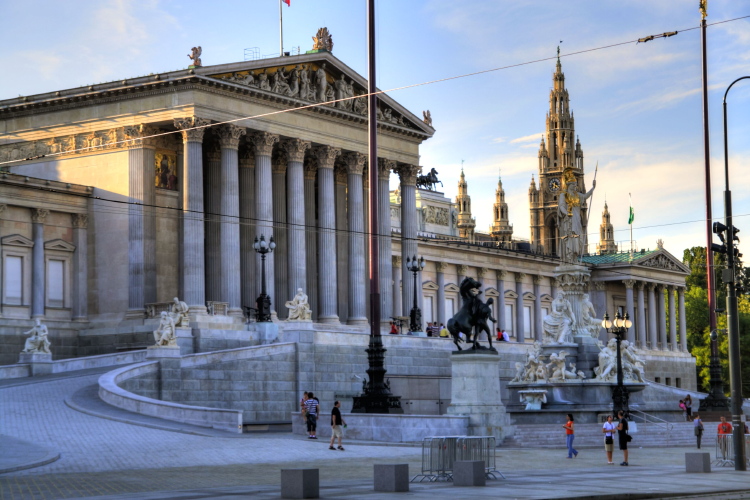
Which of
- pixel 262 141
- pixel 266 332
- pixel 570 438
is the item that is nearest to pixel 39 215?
pixel 262 141

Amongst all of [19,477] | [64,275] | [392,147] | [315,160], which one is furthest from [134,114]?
[19,477]

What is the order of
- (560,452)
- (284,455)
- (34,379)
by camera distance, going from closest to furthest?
(284,455) < (560,452) < (34,379)

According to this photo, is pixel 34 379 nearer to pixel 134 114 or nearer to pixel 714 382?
pixel 134 114

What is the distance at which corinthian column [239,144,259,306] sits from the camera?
68.8m

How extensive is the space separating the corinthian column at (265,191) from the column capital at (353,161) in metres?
6.67

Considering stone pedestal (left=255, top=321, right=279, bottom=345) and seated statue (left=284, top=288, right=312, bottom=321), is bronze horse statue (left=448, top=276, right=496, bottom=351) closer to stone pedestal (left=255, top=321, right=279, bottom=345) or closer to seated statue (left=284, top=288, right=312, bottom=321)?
seated statue (left=284, top=288, right=312, bottom=321)

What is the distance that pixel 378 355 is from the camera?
134 feet

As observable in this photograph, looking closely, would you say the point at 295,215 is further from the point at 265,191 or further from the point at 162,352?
the point at 162,352

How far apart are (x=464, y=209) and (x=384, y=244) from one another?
82.7 metres

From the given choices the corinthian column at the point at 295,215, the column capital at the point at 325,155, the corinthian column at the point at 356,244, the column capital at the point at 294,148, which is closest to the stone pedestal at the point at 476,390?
the corinthian column at the point at 295,215

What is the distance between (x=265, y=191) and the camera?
2613 inches

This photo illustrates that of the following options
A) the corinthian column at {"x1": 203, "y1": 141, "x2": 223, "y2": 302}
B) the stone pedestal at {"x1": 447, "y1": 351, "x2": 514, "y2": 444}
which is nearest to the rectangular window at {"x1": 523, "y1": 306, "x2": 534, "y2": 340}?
the corinthian column at {"x1": 203, "y1": 141, "x2": 223, "y2": 302}

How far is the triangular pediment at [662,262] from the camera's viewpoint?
4500 inches

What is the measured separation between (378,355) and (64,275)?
28983mm
